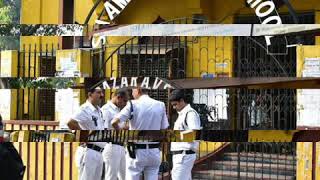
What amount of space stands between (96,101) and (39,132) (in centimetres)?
81

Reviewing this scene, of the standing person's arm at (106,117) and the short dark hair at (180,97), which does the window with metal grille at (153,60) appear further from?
the standing person's arm at (106,117)

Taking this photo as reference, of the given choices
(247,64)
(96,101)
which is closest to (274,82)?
(96,101)

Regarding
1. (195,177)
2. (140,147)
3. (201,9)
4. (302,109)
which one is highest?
(201,9)

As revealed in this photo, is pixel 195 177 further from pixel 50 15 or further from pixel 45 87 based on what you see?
pixel 50 15

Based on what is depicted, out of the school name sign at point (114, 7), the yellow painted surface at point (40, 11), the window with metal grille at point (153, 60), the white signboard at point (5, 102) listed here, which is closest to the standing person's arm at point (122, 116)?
the window with metal grille at point (153, 60)

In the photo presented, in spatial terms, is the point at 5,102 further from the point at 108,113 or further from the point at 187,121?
the point at 187,121

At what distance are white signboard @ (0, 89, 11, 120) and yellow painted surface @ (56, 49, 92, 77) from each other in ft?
1.76

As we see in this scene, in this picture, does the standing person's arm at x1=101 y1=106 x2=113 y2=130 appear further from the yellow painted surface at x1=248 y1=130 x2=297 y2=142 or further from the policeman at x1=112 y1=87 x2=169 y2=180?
the yellow painted surface at x1=248 y1=130 x2=297 y2=142

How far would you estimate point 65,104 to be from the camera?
5918mm

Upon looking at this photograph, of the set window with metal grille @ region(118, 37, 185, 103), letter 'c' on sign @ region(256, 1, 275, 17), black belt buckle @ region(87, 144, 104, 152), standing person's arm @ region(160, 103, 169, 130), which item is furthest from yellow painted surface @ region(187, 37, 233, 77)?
black belt buckle @ region(87, 144, 104, 152)

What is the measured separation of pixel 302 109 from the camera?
23.8 ft

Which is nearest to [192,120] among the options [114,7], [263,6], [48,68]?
[48,68]

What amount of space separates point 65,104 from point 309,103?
2.75 metres

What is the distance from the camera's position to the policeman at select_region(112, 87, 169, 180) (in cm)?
746
